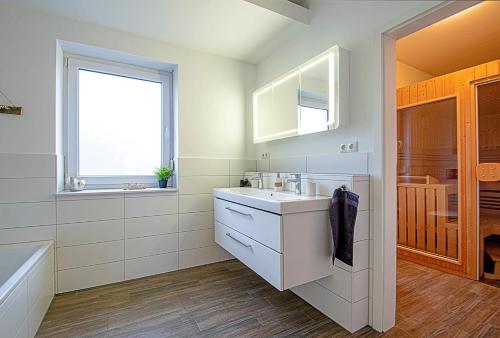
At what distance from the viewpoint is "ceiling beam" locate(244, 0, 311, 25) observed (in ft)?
6.15

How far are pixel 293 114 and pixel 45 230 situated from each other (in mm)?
2279

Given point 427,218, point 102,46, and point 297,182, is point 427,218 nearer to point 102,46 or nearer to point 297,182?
point 297,182

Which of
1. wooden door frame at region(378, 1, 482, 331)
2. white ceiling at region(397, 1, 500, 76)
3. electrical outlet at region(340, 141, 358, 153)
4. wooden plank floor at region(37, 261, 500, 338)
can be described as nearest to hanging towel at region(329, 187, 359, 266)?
wooden door frame at region(378, 1, 482, 331)

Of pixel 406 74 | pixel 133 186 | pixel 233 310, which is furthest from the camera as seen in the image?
pixel 406 74

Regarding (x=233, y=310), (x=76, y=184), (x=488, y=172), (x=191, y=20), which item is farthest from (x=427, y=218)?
(x=76, y=184)

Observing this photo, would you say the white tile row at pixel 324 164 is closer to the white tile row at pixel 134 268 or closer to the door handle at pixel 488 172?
the white tile row at pixel 134 268

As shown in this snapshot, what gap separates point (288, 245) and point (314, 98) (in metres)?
1.17

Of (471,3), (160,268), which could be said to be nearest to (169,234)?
(160,268)

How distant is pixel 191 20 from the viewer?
2.09m

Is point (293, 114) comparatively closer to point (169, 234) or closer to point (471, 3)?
point (471, 3)

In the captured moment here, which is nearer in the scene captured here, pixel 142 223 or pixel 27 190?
pixel 27 190

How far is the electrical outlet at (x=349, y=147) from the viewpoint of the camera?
168 centimetres

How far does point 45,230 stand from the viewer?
6.43 feet

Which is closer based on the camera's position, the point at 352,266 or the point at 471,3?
the point at 471,3
